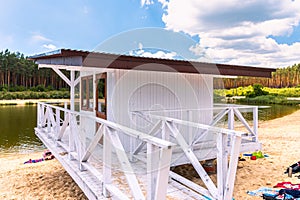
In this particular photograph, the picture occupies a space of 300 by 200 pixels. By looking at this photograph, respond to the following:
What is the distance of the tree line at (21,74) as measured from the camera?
44.1 m

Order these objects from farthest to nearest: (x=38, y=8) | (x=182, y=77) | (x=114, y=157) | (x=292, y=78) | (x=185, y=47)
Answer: (x=292, y=78) < (x=38, y=8) < (x=182, y=77) < (x=185, y=47) < (x=114, y=157)

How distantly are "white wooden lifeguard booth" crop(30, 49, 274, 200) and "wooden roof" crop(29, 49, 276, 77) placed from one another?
0.02 m

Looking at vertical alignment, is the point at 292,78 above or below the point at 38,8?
below

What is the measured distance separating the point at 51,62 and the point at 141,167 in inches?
117

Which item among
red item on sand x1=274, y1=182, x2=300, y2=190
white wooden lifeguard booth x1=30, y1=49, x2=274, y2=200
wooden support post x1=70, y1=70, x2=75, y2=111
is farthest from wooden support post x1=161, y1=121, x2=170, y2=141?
wooden support post x1=70, y1=70, x2=75, y2=111

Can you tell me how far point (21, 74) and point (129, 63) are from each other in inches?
1932

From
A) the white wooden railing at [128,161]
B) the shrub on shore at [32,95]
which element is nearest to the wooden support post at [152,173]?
the white wooden railing at [128,161]

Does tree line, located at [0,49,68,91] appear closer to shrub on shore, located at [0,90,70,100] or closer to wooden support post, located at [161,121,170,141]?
shrub on shore, located at [0,90,70,100]

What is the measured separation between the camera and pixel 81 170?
4.14m

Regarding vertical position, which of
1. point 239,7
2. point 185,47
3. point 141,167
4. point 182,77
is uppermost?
point 239,7

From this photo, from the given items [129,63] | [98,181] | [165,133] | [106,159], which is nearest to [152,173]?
[106,159]

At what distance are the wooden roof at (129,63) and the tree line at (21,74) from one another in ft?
138

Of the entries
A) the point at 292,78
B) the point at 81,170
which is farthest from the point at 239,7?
the point at 292,78

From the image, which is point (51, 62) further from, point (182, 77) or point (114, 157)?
point (182, 77)
